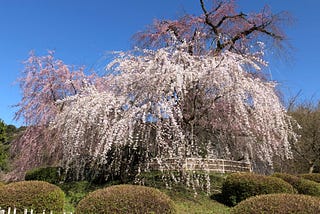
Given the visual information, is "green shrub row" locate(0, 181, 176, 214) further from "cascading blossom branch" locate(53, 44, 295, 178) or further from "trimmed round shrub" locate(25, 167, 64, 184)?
"trimmed round shrub" locate(25, 167, 64, 184)

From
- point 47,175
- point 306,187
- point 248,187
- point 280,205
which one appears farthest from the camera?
→ point 47,175

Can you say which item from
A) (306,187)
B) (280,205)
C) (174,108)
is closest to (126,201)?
(280,205)

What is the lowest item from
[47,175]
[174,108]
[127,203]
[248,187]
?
[127,203]

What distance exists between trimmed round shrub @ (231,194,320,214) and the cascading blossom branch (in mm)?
3117

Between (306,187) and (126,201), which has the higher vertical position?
(306,187)

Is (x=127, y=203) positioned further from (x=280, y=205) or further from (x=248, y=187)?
(x=248, y=187)

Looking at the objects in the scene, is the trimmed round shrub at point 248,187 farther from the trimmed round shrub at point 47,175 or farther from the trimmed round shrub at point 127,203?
the trimmed round shrub at point 47,175

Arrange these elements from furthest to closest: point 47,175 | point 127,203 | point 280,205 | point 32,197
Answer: point 47,175, point 32,197, point 127,203, point 280,205

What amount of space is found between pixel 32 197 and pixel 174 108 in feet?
11.4

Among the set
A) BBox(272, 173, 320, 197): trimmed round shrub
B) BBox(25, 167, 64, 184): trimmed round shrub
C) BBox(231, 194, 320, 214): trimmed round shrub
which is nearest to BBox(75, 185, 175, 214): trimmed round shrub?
BBox(231, 194, 320, 214): trimmed round shrub

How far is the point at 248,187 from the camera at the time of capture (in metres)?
8.05

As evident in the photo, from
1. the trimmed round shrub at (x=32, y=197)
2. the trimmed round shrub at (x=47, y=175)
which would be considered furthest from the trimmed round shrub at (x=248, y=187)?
the trimmed round shrub at (x=47, y=175)

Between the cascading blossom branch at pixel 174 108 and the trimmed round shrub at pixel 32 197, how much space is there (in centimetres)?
121

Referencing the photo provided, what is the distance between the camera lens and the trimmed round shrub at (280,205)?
3804 millimetres
